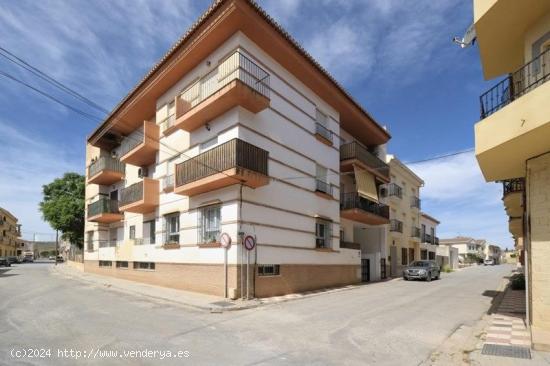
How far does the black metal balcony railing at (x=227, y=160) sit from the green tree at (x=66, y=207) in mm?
25440

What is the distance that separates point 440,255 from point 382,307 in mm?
40640

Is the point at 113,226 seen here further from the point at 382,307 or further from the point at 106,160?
the point at 382,307

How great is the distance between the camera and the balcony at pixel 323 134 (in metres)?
20.0

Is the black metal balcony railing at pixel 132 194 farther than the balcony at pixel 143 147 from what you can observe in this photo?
No

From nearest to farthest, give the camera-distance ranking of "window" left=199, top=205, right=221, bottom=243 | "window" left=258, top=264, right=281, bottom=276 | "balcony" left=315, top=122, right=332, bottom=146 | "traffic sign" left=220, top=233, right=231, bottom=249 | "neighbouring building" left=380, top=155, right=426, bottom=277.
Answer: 1. "traffic sign" left=220, top=233, right=231, bottom=249
2. "window" left=258, top=264, right=281, bottom=276
3. "window" left=199, top=205, right=221, bottom=243
4. "balcony" left=315, top=122, right=332, bottom=146
5. "neighbouring building" left=380, top=155, right=426, bottom=277

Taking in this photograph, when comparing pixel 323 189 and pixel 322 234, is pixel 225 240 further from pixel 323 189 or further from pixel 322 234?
pixel 323 189

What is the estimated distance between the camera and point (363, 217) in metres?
24.1

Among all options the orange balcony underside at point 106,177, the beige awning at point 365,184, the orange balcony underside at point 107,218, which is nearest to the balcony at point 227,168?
the beige awning at point 365,184

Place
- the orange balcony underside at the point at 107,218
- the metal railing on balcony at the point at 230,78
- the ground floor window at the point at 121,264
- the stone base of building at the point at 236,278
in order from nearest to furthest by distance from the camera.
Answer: the stone base of building at the point at 236,278 < the metal railing on balcony at the point at 230,78 < the ground floor window at the point at 121,264 < the orange balcony underside at the point at 107,218

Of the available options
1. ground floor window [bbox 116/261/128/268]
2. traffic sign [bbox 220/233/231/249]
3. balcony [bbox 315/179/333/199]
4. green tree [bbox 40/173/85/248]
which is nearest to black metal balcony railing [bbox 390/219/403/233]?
balcony [bbox 315/179/333/199]

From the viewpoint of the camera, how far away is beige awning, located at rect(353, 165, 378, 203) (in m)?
23.0

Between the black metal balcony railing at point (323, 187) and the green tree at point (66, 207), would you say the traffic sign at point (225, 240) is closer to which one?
the black metal balcony railing at point (323, 187)

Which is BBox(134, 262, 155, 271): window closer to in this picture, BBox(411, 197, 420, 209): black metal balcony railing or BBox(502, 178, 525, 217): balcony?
BBox(502, 178, 525, 217): balcony

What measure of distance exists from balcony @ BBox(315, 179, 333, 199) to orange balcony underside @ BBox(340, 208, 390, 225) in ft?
8.22
